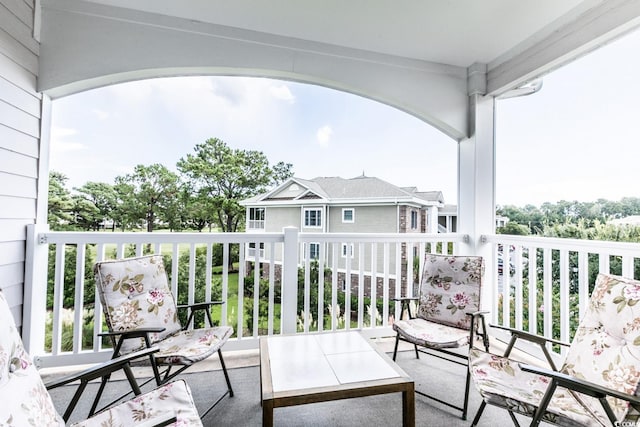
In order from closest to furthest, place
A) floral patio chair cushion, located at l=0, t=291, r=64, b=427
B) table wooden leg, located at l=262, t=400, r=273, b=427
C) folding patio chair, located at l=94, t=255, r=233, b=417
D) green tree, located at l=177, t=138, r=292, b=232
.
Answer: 1. floral patio chair cushion, located at l=0, t=291, r=64, b=427
2. table wooden leg, located at l=262, t=400, r=273, b=427
3. folding patio chair, located at l=94, t=255, r=233, b=417
4. green tree, located at l=177, t=138, r=292, b=232

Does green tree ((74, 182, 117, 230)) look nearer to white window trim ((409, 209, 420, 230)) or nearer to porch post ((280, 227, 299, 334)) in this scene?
porch post ((280, 227, 299, 334))

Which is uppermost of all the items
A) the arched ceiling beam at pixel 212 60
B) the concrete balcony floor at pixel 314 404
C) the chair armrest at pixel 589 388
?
the arched ceiling beam at pixel 212 60

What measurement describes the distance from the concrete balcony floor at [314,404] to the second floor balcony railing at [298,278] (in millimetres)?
353

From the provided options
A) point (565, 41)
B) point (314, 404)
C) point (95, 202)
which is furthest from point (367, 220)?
point (95, 202)

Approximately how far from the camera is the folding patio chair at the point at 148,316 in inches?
72.2

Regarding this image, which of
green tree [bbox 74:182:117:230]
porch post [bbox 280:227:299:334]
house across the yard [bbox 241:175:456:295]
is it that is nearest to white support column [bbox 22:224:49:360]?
green tree [bbox 74:182:117:230]

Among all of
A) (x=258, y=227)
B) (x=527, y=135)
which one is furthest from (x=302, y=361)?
(x=527, y=135)

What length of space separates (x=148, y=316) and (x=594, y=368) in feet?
8.40

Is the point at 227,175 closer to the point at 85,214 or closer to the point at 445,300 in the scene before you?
the point at 85,214

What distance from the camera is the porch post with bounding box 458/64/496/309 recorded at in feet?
10.7

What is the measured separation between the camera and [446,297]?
2568mm

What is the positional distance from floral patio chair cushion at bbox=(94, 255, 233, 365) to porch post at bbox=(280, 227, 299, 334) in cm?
65

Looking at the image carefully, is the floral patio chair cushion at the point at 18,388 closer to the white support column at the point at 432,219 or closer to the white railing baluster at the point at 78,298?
the white railing baluster at the point at 78,298

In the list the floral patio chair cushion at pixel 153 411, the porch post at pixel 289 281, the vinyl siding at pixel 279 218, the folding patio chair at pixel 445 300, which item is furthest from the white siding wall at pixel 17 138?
the folding patio chair at pixel 445 300
